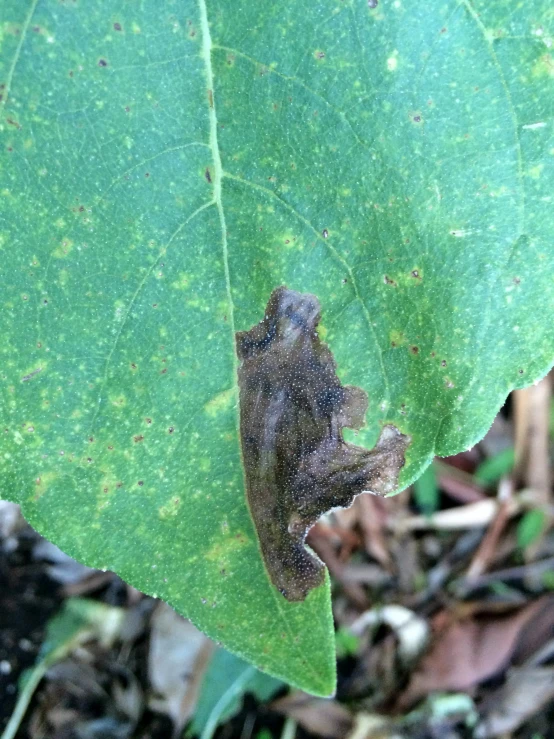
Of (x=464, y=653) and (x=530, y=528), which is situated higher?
(x=530, y=528)

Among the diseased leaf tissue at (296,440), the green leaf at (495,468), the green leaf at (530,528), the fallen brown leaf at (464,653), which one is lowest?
the fallen brown leaf at (464,653)

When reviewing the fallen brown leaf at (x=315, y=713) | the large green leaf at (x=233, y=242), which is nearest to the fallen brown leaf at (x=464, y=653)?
the fallen brown leaf at (x=315, y=713)

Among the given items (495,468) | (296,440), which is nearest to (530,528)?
(495,468)

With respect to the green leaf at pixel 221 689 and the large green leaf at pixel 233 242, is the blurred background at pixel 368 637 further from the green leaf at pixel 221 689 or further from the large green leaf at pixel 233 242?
the large green leaf at pixel 233 242

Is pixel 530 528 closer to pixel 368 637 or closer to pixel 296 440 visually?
pixel 368 637

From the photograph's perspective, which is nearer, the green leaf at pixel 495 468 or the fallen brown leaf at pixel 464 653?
the fallen brown leaf at pixel 464 653

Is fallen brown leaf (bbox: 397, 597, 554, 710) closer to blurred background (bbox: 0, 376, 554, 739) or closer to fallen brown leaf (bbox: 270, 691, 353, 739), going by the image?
blurred background (bbox: 0, 376, 554, 739)

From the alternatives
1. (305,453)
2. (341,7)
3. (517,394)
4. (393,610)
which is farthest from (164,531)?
(517,394)

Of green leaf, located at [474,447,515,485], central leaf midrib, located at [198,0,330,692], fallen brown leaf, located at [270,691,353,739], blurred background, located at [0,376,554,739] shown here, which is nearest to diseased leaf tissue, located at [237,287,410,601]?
central leaf midrib, located at [198,0,330,692]
